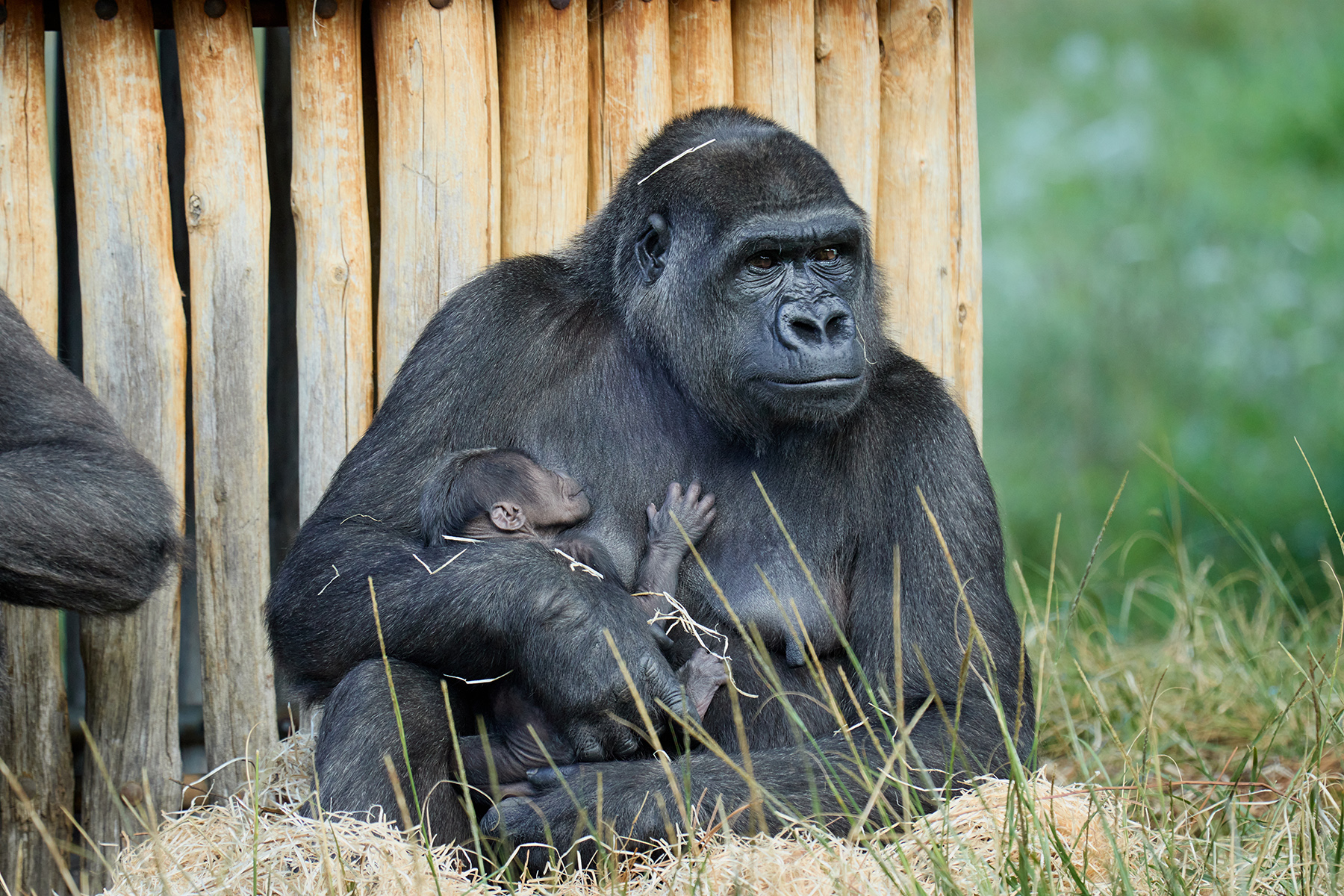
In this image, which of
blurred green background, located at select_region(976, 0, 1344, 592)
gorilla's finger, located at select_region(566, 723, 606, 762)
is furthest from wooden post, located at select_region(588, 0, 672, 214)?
blurred green background, located at select_region(976, 0, 1344, 592)

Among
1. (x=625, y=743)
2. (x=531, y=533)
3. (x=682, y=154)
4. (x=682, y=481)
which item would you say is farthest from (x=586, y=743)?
(x=682, y=154)

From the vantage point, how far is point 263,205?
417cm

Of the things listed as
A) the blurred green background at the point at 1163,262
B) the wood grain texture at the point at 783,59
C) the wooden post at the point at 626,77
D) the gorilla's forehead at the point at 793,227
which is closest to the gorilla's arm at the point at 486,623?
the gorilla's forehead at the point at 793,227

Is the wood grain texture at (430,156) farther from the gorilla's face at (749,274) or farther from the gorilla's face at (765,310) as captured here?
the gorilla's face at (765,310)

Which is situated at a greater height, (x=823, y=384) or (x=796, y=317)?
(x=796, y=317)

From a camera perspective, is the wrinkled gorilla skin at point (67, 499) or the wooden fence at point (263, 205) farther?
the wooden fence at point (263, 205)

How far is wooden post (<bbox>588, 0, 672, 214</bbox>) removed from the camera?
4309 mm

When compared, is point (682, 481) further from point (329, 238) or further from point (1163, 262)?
point (1163, 262)

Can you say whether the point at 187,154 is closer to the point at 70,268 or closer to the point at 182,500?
the point at 182,500

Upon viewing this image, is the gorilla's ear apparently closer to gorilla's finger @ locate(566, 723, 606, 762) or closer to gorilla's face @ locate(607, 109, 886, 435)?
gorilla's face @ locate(607, 109, 886, 435)

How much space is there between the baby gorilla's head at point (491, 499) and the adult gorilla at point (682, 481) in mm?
86

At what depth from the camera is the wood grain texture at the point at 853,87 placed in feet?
14.7

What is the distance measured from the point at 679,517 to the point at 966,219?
1.58 metres

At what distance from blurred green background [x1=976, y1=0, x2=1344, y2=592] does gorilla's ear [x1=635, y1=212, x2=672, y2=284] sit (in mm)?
4427
